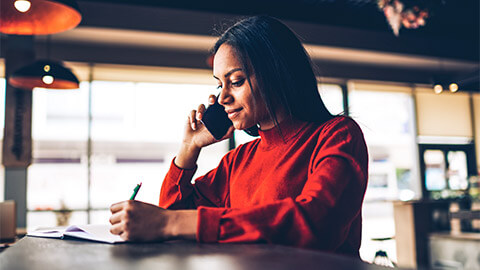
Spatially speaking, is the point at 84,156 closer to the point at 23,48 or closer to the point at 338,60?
the point at 23,48

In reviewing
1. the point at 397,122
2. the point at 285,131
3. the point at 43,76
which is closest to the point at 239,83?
the point at 285,131

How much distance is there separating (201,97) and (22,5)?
5.52 m

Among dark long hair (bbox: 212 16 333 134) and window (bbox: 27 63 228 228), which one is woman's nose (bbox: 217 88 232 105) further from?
window (bbox: 27 63 228 228)

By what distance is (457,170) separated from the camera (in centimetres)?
832

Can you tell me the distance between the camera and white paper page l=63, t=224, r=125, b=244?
2.85ft

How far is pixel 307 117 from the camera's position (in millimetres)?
1082

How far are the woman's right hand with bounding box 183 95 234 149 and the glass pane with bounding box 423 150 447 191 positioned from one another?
25.0ft

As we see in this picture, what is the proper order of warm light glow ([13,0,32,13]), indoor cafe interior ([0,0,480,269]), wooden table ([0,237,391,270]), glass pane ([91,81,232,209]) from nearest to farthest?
wooden table ([0,237,391,270])
warm light glow ([13,0,32,13])
indoor cafe interior ([0,0,480,269])
glass pane ([91,81,232,209])

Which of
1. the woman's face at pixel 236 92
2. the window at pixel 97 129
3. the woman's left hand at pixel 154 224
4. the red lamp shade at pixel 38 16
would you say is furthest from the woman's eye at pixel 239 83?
the window at pixel 97 129

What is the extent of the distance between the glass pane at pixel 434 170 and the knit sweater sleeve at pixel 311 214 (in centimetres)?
783

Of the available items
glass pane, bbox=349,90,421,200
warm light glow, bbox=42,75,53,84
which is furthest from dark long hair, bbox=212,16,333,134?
glass pane, bbox=349,90,421,200

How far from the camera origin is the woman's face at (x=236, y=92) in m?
1.06

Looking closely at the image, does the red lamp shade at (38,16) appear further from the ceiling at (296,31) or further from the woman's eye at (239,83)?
the ceiling at (296,31)

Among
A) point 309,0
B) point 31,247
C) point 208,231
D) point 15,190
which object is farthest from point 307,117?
point 15,190
